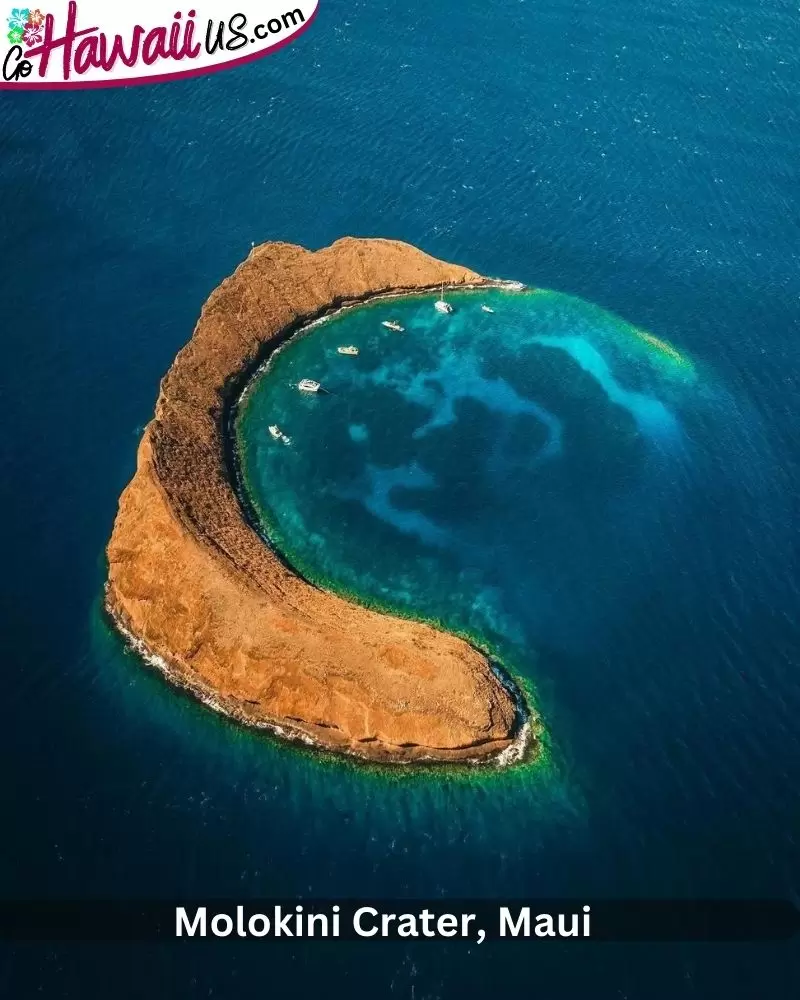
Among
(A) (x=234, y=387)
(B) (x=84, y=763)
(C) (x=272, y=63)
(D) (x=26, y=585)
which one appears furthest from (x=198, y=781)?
(C) (x=272, y=63)

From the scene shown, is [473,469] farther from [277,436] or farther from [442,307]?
[442,307]

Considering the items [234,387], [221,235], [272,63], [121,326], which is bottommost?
[234,387]

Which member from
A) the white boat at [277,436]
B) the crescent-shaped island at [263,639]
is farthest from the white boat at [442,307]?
the crescent-shaped island at [263,639]

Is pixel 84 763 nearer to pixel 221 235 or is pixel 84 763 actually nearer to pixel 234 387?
pixel 234 387

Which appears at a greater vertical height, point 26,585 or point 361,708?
point 26,585

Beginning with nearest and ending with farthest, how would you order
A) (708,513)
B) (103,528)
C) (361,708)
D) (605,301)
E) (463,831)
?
(463,831) → (361,708) → (103,528) → (708,513) → (605,301)

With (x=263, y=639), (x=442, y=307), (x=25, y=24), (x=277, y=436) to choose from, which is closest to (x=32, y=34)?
(x=25, y=24)
